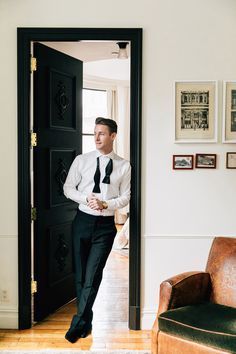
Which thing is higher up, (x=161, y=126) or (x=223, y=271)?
(x=161, y=126)

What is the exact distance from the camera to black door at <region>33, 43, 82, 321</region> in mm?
4012

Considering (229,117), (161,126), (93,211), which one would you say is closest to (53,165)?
(93,211)

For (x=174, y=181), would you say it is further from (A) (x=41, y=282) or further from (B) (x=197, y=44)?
(A) (x=41, y=282)

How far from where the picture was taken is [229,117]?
12.6ft

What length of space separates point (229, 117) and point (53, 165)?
1466 millimetres

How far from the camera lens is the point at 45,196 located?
4.12 metres

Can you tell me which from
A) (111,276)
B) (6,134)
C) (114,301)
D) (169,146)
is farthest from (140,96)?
(111,276)

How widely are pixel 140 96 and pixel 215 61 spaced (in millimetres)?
622

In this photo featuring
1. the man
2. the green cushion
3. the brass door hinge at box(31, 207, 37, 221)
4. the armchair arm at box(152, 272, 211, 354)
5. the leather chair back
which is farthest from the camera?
the brass door hinge at box(31, 207, 37, 221)

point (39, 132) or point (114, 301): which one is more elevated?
point (39, 132)

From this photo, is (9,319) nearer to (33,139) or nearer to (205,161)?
(33,139)

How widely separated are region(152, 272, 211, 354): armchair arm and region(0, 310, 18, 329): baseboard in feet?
4.59

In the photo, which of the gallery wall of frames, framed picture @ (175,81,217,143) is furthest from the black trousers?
framed picture @ (175,81,217,143)

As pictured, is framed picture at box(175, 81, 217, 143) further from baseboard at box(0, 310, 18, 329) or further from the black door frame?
baseboard at box(0, 310, 18, 329)
